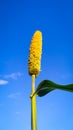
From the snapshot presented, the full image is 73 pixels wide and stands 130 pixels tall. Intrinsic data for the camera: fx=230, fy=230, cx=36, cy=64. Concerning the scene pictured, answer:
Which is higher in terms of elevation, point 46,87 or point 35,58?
point 35,58

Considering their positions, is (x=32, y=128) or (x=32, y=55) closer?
(x=32, y=128)

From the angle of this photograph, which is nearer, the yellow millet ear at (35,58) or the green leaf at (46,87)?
the green leaf at (46,87)

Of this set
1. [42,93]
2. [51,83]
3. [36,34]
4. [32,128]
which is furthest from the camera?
[36,34]

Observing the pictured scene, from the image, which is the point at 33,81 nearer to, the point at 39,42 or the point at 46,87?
the point at 46,87

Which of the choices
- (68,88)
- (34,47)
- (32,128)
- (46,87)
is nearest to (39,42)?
(34,47)

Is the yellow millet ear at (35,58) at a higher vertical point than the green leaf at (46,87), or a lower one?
higher

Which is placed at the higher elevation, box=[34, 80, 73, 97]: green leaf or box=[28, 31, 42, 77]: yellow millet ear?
box=[28, 31, 42, 77]: yellow millet ear

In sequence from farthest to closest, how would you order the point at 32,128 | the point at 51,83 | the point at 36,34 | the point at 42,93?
1. the point at 36,34
2. the point at 42,93
3. the point at 51,83
4. the point at 32,128

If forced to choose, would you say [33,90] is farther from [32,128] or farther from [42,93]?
[32,128]

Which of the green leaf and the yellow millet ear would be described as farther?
the yellow millet ear

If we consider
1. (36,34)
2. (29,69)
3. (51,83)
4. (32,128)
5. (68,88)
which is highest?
(36,34)

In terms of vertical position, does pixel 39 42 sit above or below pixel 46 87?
above
